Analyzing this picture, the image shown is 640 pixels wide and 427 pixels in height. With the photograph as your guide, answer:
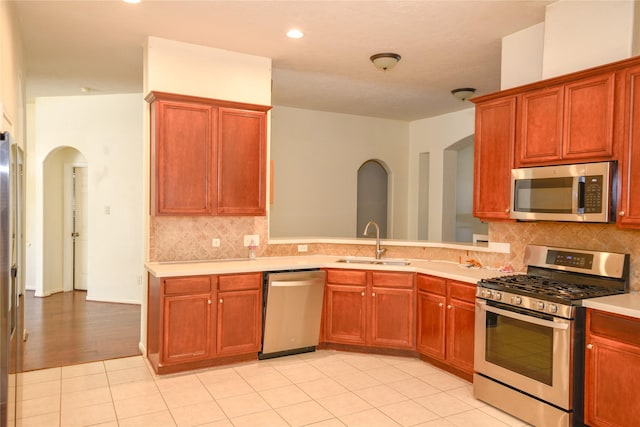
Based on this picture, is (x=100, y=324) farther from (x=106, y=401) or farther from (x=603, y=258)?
(x=603, y=258)

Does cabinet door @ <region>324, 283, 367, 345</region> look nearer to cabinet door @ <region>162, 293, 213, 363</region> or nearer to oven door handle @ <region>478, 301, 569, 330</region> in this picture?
cabinet door @ <region>162, 293, 213, 363</region>

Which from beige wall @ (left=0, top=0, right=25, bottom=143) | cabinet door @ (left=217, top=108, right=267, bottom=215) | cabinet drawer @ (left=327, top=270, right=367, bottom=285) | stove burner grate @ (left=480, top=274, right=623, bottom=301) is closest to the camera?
beige wall @ (left=0, top=0, right=25, bottom=143)

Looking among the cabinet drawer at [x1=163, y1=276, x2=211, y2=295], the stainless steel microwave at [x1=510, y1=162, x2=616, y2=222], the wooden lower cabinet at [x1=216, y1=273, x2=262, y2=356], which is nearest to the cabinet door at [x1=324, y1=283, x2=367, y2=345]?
the wooden lower cabinet at [x1=216, y1=273, x2=262, y2=356]

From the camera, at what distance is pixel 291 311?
440 cm

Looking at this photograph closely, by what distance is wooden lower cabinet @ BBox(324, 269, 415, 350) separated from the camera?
443 cm

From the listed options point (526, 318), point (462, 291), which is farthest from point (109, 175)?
point (526, 318)

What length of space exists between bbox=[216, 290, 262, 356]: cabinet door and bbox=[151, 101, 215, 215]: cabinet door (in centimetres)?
83

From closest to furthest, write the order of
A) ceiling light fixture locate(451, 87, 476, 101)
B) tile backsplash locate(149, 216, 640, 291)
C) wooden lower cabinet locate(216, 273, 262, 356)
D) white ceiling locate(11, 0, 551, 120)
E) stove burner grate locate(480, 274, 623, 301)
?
stove burner grate locate(480, 274, 623, 301) < tile backsplash locate(149, 216, 640, 291) < white ceiling locate(11, 0, 551, 120) < wooden lower cabinet locate(216, 273, 262, 356) < ceiling light fixture locate(451, 87, 476, 101)

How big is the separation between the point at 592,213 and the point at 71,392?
13.1ft

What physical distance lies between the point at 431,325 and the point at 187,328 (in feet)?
7.01

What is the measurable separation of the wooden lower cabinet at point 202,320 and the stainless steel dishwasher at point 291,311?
10cm

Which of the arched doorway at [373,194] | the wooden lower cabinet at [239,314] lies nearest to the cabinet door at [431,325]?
the wooden lower cabinet at [239,314]

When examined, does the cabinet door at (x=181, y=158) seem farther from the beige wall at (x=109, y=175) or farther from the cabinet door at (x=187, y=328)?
the beige wall at (x=109, y=175)

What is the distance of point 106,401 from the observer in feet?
11.4
